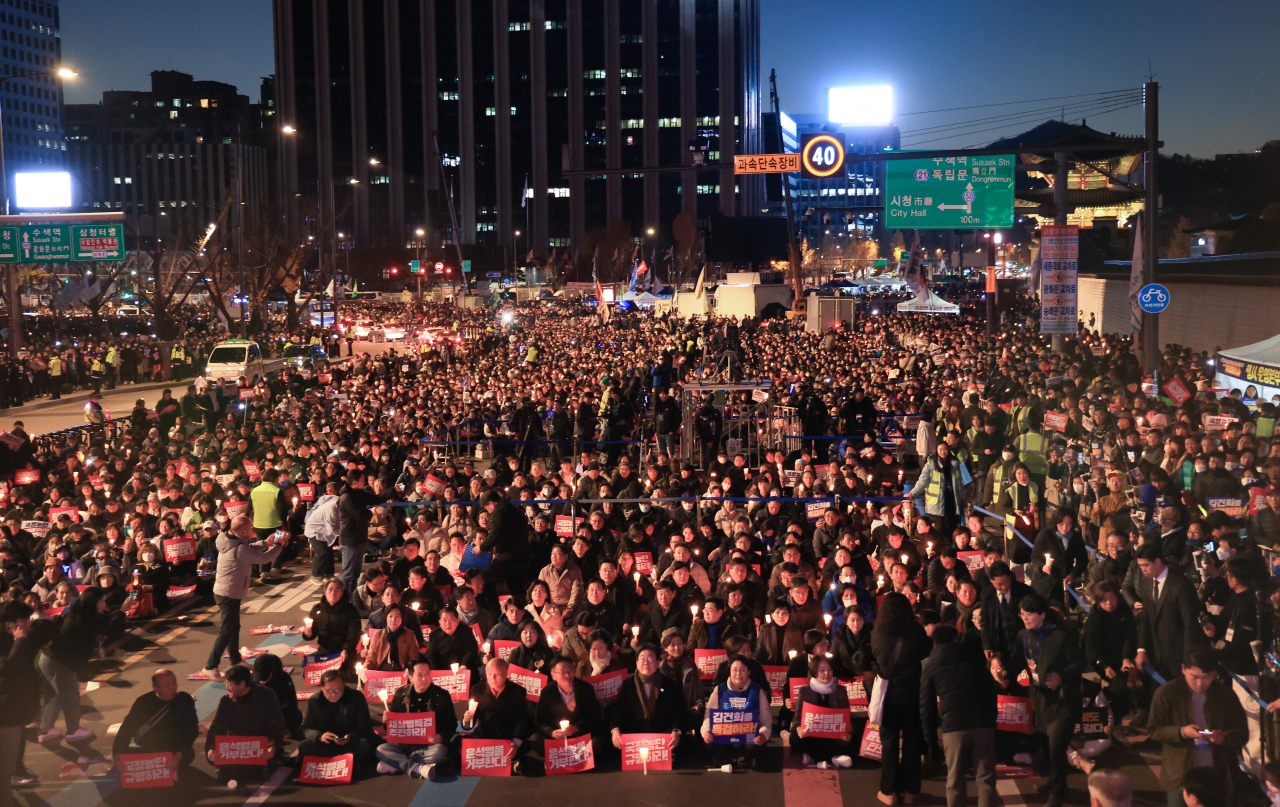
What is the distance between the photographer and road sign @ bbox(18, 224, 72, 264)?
2855 cm

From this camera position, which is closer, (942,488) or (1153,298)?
(942,488)

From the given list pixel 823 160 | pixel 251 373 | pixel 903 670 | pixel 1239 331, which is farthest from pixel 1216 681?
pixel 251 373

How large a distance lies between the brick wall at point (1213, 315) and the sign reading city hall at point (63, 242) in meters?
28.2

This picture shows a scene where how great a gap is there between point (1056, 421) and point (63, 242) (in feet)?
86.0

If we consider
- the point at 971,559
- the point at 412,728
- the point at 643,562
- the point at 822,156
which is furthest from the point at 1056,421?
the point at 412,728

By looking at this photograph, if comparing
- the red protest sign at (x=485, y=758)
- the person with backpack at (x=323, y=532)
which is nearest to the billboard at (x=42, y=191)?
the person with backpack at (x=323, y=532)

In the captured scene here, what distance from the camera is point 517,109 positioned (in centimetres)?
13175

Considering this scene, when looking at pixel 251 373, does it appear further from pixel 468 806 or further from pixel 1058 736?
pixel 1058 736

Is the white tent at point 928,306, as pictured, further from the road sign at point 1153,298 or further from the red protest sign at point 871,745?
the red protest sign at point 871,745

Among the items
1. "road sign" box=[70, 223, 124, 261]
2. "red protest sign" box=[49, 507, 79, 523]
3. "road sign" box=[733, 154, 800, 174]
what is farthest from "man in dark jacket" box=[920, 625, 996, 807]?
"road sign" box=[70, 223, 124, 261]

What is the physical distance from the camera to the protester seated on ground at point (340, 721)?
848 centimetres

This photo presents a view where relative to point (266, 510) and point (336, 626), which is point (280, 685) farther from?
point (266, 510)

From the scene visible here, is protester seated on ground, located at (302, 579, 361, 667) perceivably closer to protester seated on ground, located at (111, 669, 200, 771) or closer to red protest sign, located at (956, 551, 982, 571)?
protester seated on ground, located at (111, 669, 200, 771)

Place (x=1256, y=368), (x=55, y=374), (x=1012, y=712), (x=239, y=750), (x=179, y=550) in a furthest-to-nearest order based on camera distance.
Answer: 1. (x=55, y=374)
2. (x=1256, y=368)
3. (x=179, y=550)
4. (x=239, y=750)
5. (x=1012, y=712)
